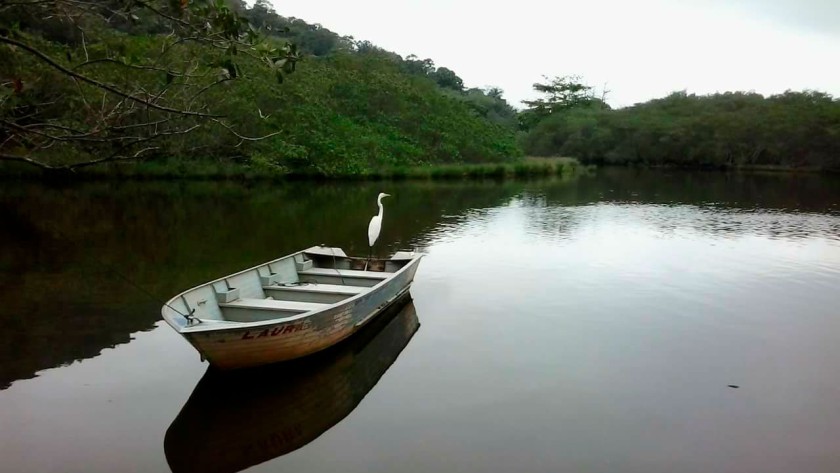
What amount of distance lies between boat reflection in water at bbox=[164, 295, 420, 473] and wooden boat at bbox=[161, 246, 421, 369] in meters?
0.20

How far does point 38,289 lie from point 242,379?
504 centimetres

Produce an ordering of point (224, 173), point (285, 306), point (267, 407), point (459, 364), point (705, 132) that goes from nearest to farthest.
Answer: point (267, 407) → point (285, 306) → point (459, 364) → point (224, 173) → point (705, 132)

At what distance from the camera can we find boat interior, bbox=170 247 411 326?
6734 mm

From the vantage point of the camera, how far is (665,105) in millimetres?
55188

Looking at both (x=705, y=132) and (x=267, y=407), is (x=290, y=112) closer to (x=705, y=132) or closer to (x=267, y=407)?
(x=267, y=407)

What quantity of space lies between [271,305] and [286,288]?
879 mm

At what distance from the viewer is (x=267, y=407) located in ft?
19.4

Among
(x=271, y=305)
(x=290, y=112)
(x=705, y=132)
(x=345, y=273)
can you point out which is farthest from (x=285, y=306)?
(x=705, y=132)

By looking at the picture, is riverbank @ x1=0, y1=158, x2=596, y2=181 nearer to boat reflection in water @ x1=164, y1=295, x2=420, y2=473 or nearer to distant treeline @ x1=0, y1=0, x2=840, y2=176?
distant treeline @ x1=0, y1=0, x2=840, y2=176

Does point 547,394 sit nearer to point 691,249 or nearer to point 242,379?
point 242,379

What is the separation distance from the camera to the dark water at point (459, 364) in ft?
17.3

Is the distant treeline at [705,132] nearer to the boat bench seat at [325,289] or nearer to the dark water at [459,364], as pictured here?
the dark water at [459,364]

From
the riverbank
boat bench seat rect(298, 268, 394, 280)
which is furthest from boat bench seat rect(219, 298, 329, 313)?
the riverbank

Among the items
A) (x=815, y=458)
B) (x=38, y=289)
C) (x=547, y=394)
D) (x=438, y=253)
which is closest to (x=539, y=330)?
(x=547, y=394)
